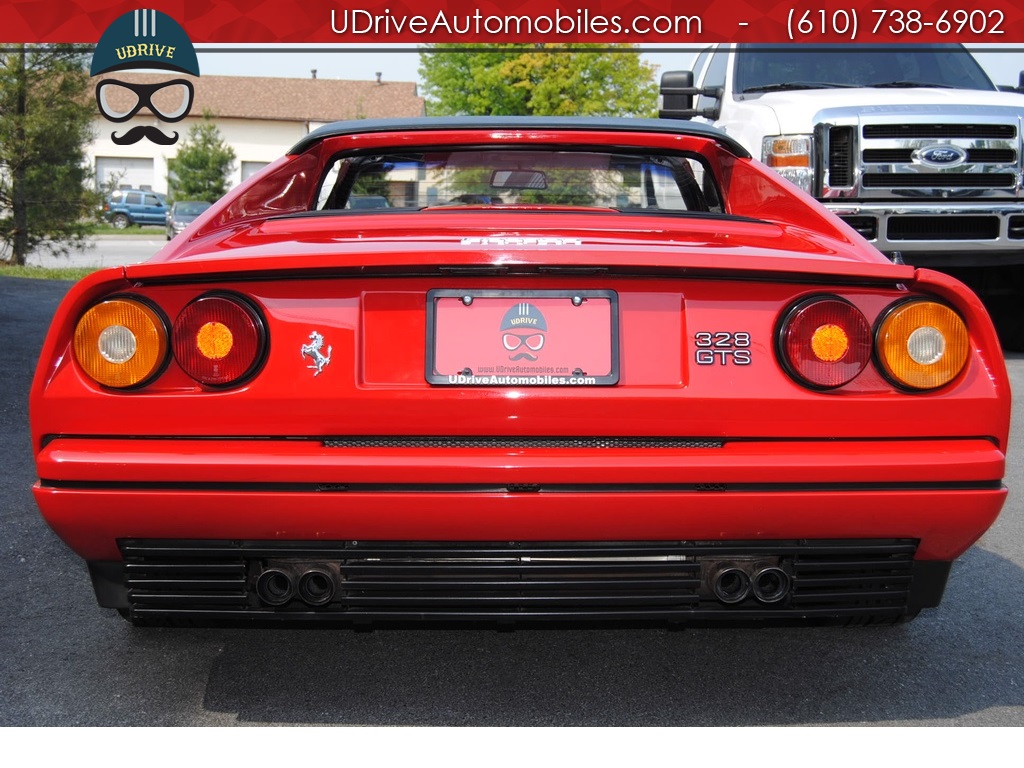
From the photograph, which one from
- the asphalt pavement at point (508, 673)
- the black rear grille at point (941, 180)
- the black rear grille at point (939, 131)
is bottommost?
the asphalt pavement at point (508, 673)

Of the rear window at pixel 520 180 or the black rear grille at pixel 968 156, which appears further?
the black rear grille at pixel 968 156

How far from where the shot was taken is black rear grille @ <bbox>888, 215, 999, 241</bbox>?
317 inches

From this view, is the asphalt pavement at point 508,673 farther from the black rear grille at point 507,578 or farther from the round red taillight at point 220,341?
the round red taillight at point 220,341

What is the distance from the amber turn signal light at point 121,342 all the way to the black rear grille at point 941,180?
6.66m

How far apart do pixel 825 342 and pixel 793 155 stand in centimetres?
601

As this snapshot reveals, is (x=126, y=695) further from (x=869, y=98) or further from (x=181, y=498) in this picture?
(x=869, y=98)

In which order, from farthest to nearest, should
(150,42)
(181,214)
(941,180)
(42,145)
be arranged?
1. (181,214)
2. (42,145)
3. (150,42)
4. (941,180)

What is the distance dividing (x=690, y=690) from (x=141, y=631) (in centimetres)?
159

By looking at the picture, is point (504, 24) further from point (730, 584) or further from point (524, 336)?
point (730, 584)

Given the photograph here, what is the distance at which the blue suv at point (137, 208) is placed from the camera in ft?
161

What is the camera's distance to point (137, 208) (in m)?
49.2

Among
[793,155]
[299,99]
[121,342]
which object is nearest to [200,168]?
[299,99]

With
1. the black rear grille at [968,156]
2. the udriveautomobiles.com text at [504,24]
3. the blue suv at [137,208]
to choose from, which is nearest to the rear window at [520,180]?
the black rear grille at [968,156]
